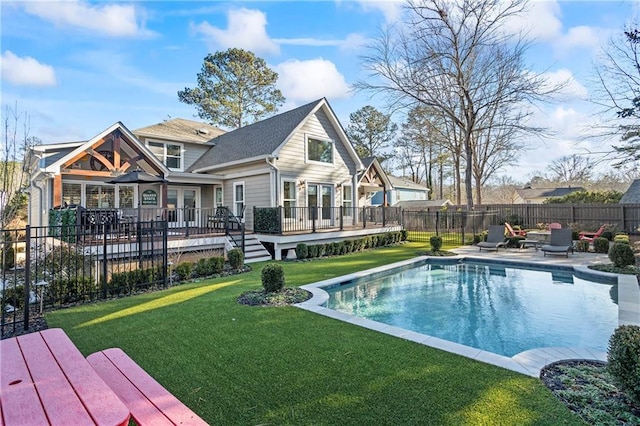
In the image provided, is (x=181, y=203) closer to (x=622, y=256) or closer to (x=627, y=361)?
(x=627, y=361)

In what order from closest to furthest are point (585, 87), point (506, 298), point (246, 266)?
1. point (506, 298)
2. point (246, 266)
3. point (585, 87)

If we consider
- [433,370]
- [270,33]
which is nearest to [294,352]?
[433,370]

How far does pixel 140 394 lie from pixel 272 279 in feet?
14.8

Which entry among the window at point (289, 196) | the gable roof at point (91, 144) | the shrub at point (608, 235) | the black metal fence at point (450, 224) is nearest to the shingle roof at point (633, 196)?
the shrub at point (608, 235)

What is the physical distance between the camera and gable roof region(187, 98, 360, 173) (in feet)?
48.5

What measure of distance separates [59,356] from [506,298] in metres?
8.77

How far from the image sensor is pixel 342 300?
26.1 ft

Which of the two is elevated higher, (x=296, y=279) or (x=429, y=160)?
(x=429, y=160)

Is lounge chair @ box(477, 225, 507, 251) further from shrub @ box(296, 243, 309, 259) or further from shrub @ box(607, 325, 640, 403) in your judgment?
shrub @ box(607, 325, 640, 403)

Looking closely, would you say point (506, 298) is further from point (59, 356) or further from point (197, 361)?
point (59, 356)

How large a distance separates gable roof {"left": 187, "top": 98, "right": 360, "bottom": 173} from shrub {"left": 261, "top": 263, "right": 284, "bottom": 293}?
25.2ft

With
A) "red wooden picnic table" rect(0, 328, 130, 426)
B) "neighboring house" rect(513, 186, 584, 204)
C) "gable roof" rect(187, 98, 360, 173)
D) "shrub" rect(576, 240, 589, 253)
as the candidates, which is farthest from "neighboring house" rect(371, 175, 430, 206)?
"red wooden picnic table" rect(0, 328, 130, 426)

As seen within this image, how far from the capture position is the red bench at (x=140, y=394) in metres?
2.27

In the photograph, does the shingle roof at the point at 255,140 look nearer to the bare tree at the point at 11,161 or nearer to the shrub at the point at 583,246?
the bare tree at the point at 11,161
